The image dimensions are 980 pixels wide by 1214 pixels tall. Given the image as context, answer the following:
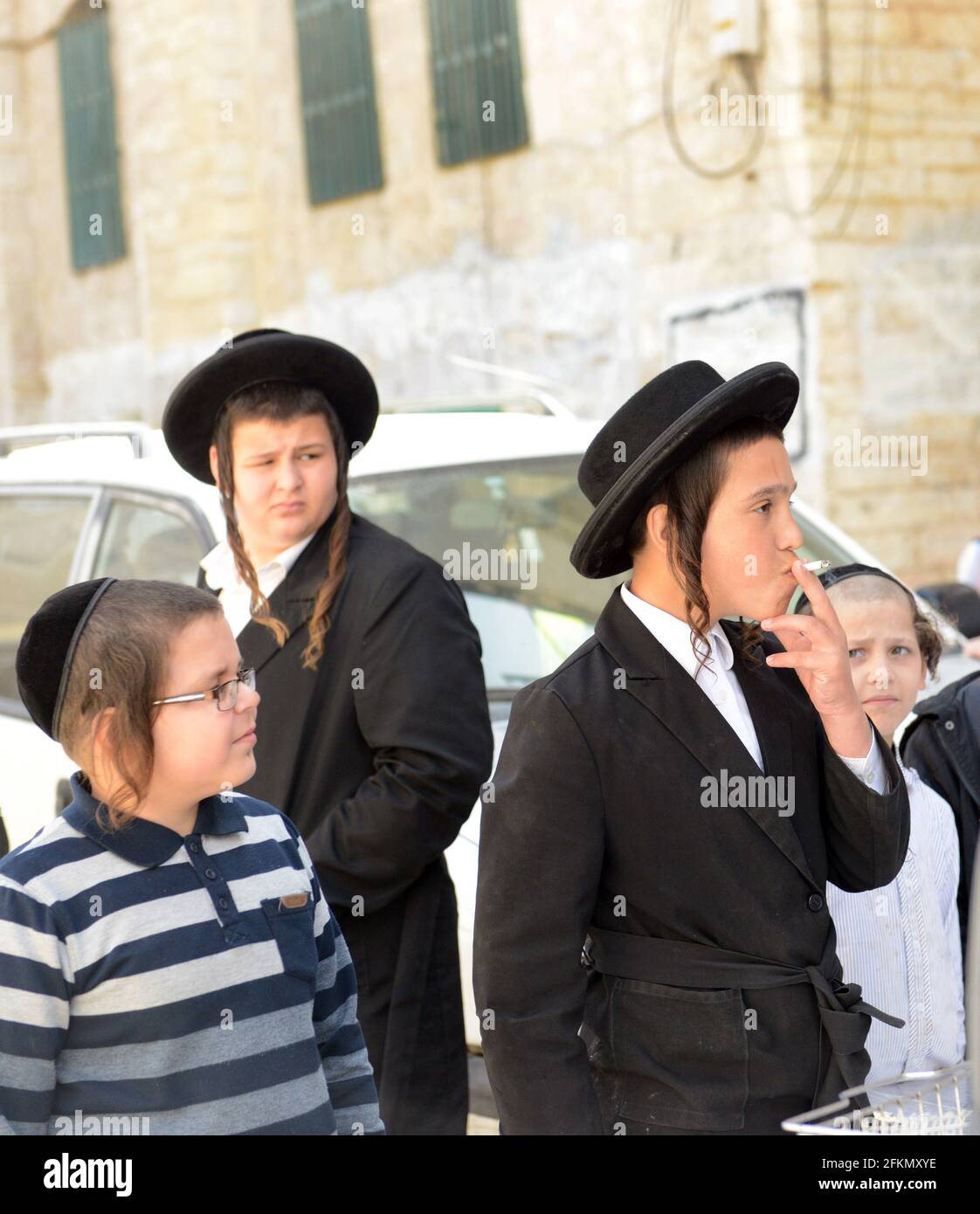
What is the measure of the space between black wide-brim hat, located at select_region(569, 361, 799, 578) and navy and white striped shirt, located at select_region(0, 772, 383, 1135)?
64 cm

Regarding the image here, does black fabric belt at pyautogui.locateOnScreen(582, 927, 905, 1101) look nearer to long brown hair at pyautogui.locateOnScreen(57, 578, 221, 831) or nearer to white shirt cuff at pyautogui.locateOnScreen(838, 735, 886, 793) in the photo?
white shirt cuff at pyautogui.locateOnScreen(838, 735, 886, 793)

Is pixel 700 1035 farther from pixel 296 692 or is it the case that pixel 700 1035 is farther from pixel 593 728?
pixel 296 692

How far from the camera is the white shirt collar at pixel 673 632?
89.7 inches

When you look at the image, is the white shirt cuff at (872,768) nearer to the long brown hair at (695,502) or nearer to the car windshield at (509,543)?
the long brown hair at (695,502)

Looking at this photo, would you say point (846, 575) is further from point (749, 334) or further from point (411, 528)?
point (749, 334)

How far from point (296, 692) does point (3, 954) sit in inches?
43.4

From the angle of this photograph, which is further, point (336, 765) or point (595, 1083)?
point (336, 765)

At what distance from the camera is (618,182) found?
12398 mm

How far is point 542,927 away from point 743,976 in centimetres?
27

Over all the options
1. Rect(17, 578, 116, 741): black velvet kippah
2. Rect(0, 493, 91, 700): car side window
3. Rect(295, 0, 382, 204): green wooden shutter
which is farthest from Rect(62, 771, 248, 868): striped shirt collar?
Rect(295, 0, 382, 204): green wooden shutter

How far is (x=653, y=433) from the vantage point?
7.50 ft

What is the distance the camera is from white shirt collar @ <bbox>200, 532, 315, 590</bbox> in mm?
3215

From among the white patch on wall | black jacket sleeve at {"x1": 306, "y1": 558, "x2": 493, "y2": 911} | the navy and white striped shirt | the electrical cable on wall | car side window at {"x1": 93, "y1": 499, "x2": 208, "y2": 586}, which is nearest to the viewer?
the navy and white striped shirt

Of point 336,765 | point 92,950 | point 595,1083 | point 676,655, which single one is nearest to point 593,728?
Answer: point 676,655
